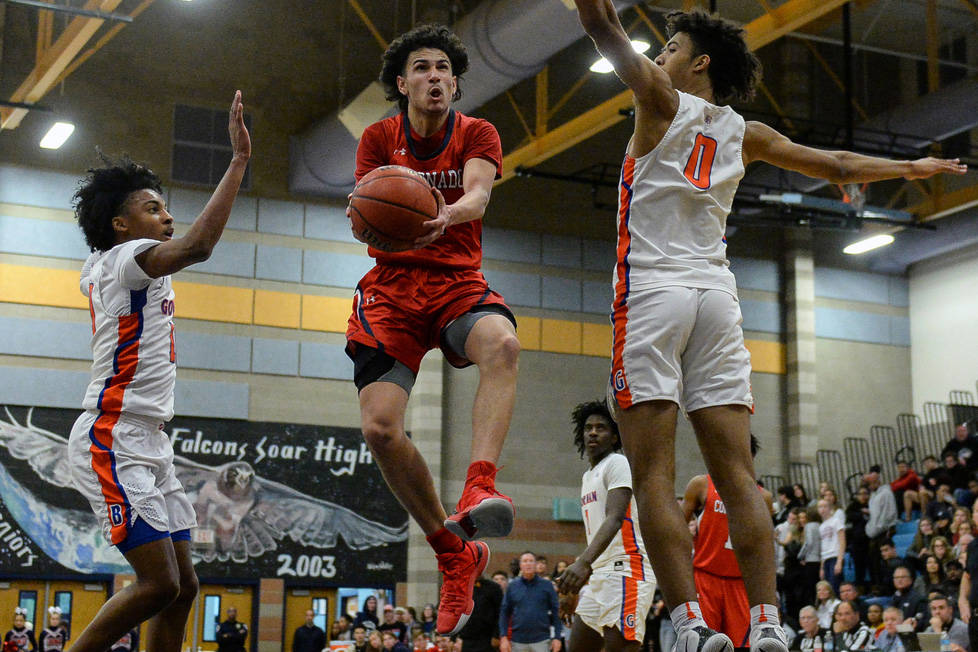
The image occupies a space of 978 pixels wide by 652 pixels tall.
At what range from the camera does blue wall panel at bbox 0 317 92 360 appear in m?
19.9

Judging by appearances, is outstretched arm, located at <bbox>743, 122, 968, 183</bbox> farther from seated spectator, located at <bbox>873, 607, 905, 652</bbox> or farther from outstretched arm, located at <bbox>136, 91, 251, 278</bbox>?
seated spectator, located at <bbox>873, 607, 905, 652</bbox>

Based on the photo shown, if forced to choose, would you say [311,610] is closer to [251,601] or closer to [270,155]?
[251,601]

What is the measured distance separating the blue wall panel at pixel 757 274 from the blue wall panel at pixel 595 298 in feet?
9.48

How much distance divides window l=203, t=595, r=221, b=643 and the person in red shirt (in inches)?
444

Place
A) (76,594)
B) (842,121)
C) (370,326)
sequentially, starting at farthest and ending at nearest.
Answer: (842,121) < (76,594) < (370,326)

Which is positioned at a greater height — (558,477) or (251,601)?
(558,477)

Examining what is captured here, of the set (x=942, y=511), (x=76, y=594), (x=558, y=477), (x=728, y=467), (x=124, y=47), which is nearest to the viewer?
(x=728, y=467)

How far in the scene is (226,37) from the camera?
2198 cm

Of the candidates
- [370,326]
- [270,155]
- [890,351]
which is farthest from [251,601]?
[370,326]

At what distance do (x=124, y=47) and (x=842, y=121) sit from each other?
46.0ft

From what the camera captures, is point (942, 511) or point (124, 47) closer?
point (942, 511)

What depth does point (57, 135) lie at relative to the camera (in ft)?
61.6

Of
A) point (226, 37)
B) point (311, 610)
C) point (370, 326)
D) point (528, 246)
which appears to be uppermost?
point (226, 37)

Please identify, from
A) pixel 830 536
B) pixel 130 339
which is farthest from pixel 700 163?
pixel 830 536
